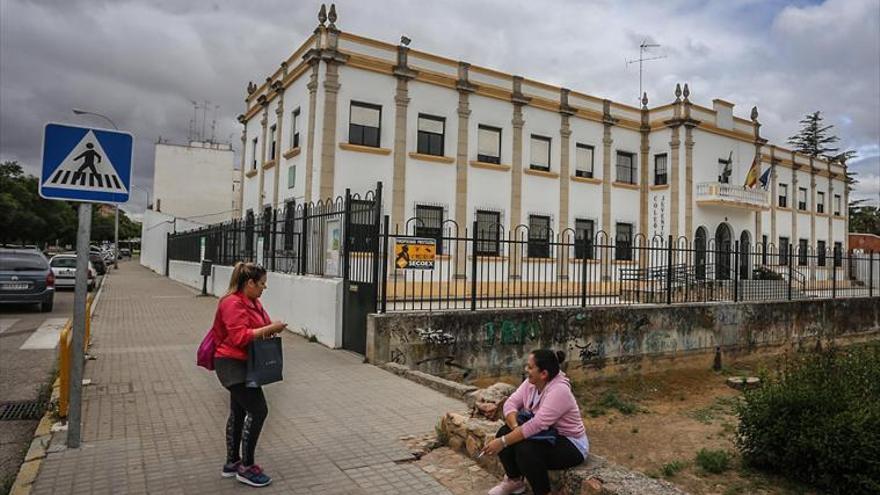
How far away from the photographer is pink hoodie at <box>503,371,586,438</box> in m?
3.95

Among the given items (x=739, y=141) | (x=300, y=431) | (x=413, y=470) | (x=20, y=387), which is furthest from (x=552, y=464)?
(x=739, y=141)

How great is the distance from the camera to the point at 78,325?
15.9 ft

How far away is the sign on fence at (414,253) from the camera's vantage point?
949 centimetres

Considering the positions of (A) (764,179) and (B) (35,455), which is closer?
(B) (35,455)

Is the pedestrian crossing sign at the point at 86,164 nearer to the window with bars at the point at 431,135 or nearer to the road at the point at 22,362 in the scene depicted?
the road at the point at 22,362

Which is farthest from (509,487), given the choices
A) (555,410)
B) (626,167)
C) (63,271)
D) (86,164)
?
(626,167)

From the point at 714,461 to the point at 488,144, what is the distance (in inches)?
657

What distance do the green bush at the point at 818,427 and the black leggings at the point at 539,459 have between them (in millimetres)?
2391

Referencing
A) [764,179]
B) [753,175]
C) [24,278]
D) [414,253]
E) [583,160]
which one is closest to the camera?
[414,253]

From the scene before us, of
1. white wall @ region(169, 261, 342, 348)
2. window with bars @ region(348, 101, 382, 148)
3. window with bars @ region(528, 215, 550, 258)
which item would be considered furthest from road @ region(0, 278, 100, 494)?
window with bars @ region(528, 215, 550, 258)

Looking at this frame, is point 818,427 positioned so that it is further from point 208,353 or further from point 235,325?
point 208,353

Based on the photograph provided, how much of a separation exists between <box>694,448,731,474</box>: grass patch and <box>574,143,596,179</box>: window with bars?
18447 mm

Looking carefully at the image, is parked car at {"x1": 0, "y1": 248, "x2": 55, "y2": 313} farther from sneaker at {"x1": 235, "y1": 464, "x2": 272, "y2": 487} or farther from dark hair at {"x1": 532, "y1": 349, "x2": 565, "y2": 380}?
dark hair at {"x1": 532, "y1": 349, "x2": 565, "y2": 380}

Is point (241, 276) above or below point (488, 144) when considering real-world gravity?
below
